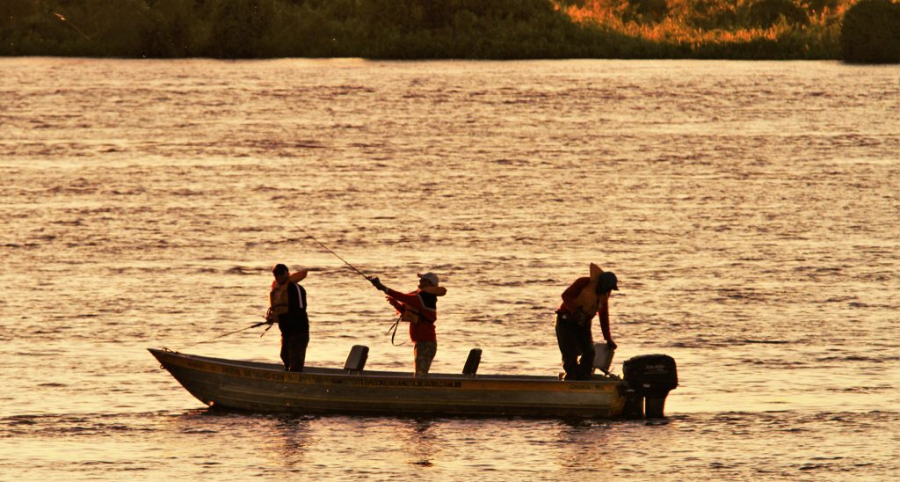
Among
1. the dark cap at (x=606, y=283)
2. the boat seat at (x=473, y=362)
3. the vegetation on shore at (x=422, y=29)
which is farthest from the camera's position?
the vegetation on shore at (x=422, y=29)

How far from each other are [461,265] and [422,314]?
60.3 ft

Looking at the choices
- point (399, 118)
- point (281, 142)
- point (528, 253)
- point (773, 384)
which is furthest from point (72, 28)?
point (773, 384)

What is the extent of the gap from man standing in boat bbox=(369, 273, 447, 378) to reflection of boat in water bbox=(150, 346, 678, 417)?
14.1 inches

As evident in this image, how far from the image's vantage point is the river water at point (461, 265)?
81.7 feet

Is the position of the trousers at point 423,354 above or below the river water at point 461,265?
above

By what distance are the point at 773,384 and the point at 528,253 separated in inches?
685

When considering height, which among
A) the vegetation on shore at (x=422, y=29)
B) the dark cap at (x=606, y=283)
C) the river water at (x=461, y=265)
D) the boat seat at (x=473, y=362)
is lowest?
the river water at (x=461, y=265)

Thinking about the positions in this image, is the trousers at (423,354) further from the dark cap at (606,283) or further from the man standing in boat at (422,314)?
the dark cap at (606,283)

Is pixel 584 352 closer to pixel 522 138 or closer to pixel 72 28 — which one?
pixel 522 138

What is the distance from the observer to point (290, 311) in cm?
2602

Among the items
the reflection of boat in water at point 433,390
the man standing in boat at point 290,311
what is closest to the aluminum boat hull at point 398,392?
the reflection of boat in water at point 433,390

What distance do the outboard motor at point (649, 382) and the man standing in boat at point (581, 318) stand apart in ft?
1.69

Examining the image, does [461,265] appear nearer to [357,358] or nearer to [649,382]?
[357,358]

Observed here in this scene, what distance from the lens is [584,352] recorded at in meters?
25.7
